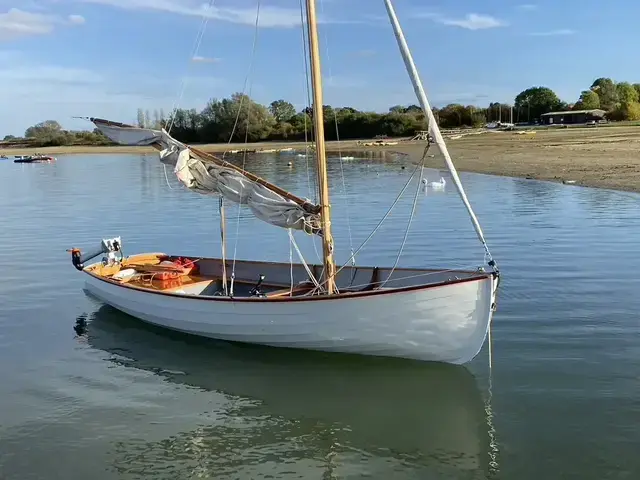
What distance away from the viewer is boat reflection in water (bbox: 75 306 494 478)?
897 cm

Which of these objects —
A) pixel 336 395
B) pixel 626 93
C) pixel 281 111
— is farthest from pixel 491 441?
pixel 281 111

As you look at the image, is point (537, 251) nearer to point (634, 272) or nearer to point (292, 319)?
point (634, 272)

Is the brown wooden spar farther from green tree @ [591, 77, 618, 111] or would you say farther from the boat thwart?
green tree @ [591, 77, 618, 111]

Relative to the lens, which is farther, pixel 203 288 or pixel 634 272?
pixel 634 272

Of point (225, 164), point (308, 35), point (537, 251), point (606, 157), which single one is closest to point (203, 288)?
point (225, 164)

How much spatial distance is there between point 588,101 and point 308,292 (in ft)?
464

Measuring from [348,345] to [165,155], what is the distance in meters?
6.48

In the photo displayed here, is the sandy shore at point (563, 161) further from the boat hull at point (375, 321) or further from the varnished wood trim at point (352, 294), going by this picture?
the boat hull at point (375, 321)

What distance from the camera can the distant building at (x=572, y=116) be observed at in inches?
5103

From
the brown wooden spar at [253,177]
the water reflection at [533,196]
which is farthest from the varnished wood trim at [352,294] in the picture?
the water reflection at [533,196]

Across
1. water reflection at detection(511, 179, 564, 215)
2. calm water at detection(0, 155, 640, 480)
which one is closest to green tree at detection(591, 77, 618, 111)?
water reflection at detection(511, 179, 564, 215)

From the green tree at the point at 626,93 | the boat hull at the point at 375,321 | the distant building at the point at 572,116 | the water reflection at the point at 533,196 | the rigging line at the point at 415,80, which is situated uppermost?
the green tree at the point at 626,93

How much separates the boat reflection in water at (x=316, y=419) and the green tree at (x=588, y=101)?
141198mm

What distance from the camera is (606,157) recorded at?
49.1 meters
